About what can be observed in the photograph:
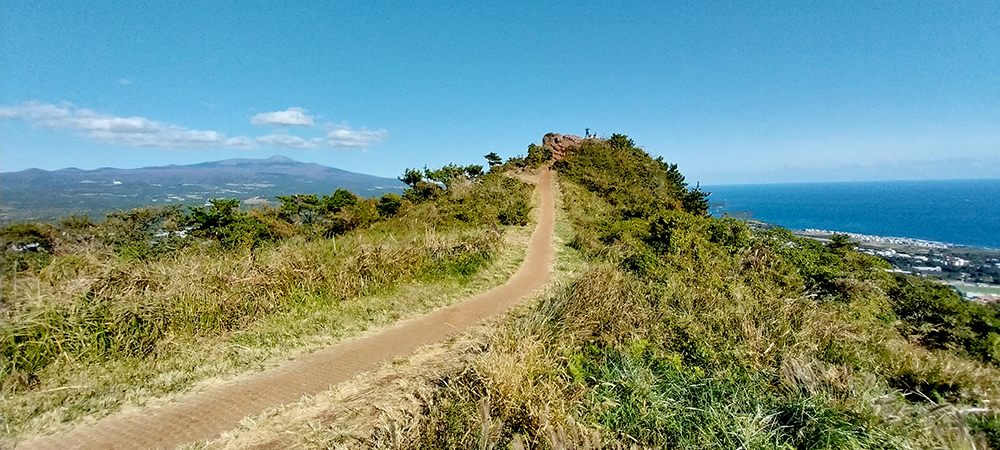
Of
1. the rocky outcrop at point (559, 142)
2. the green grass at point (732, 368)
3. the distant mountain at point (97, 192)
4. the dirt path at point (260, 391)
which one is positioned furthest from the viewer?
the rocky outcrop at point (559, 142)

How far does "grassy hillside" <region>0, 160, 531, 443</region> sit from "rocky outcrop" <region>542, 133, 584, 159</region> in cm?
2732

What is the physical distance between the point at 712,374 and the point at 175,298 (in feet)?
22.8

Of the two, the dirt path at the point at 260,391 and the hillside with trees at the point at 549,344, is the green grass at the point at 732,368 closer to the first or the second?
the hillside with trees at the point at 549,344

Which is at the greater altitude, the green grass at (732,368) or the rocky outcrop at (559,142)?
the rocky outcrop at (559,142)

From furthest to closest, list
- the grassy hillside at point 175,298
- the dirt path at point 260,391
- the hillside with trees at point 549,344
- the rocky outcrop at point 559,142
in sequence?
the rocky outcrop at point 559,142
the grassy hillside at point 175,298
the dirt path at point 260,391
the hillside with trees at point 549,344

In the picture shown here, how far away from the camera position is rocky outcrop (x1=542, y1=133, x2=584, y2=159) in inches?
1438

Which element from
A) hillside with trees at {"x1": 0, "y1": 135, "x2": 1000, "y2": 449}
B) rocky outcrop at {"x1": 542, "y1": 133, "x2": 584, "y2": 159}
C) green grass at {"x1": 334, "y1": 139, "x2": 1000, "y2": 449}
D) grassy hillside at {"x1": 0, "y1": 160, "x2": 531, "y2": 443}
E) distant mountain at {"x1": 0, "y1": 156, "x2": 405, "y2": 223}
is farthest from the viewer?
rocky outcrop at {"x1": 542, "y1": 133, "x2": 584, "y2": 159}

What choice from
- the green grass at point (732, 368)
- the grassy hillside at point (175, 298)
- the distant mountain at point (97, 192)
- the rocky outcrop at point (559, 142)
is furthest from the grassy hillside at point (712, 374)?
the rocky outcrop at point (559, 142)

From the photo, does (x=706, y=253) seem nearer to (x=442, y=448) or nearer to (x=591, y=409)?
(x=591, y=409)

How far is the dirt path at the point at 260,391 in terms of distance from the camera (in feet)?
10.7

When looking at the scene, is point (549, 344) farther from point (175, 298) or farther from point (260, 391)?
point (175, 298)

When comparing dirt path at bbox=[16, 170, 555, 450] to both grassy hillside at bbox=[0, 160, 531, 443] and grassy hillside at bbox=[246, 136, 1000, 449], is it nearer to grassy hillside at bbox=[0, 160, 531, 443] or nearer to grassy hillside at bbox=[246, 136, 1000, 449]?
grassy hillside at bbox=[0, 160, 531, 443]

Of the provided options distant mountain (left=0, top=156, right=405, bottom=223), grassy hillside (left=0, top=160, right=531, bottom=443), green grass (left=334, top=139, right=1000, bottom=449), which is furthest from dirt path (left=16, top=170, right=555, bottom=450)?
distant mountain (left=0, top=156, right=405, bottom=223)

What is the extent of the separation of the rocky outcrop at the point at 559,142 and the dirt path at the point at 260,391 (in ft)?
97.5
